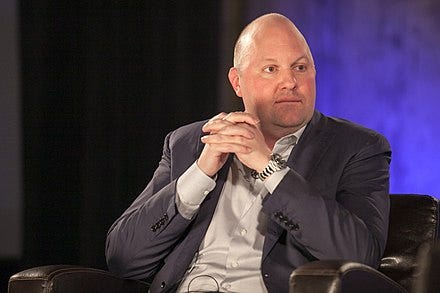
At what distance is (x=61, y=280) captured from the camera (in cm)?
242

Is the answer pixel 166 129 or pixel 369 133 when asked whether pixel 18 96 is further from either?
pixel 369 133

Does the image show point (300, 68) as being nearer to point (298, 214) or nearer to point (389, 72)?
point (298, 214)

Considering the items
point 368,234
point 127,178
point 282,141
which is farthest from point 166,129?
point 368,234

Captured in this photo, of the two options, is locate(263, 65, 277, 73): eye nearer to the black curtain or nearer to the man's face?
the man's face

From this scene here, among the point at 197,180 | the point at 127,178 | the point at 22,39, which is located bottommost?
the point at 127,178

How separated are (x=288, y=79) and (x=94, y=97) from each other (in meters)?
1.90

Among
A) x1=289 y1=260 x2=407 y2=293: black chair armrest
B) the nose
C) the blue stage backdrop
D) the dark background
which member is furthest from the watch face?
the dark background

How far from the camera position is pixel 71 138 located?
4375mm

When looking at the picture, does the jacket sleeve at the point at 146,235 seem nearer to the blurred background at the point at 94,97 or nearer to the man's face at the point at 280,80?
the man's face at the point at 280,80

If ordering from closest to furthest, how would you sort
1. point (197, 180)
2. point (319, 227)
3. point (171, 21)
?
point (319, 227), point (197, 180), point (171, 21)

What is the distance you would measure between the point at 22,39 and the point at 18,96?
0.27 m

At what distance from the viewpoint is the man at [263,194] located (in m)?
2.38

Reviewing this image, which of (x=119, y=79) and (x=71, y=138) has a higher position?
(x=119, y=79)

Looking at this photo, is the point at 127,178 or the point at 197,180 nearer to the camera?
the point at 197,180
